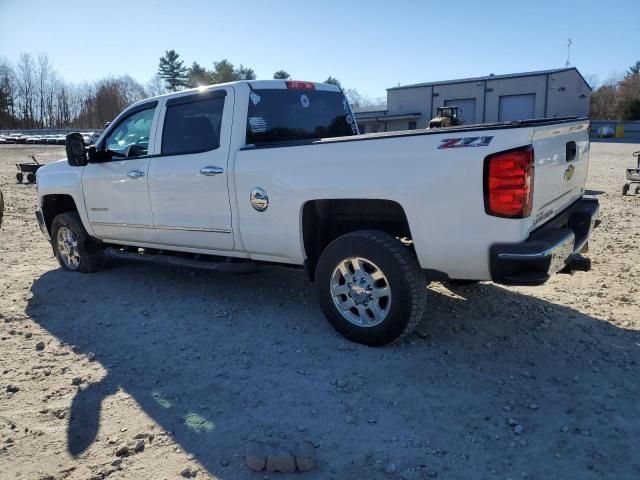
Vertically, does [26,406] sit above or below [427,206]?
below

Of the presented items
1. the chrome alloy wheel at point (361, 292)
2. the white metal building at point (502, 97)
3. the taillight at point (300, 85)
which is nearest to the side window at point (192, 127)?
the taillight at point (300, 85)

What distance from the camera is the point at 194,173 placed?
4777mm

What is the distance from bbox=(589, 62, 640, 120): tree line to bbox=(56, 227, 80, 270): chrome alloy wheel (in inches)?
2635

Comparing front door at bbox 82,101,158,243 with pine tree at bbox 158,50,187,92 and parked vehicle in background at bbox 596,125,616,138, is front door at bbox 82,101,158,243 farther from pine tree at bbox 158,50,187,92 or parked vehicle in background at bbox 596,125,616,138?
pine tree at bbox 158,50,187,92

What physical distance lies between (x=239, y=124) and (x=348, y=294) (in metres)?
1.79

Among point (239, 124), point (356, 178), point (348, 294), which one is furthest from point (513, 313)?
point (239, 124)

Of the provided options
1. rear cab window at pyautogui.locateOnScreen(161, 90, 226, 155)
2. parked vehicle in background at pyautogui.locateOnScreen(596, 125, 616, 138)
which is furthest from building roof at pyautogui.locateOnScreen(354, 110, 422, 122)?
rear cab window at pyautogui.locateOnScreen(161, 90, 226, 155)

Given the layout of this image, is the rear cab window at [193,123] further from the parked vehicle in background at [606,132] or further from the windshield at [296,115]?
the parked vehicle in background at [606,132]

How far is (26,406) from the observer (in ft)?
11.2

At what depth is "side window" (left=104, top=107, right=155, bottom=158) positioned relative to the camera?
5.44 m

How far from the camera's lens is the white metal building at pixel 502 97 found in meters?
46.7

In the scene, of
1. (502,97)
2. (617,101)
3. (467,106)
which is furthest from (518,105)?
(617,101)

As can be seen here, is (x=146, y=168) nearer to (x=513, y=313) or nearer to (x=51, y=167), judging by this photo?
(x=51, y=167)

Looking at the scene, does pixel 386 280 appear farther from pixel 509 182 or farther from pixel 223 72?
pixel 223 72
